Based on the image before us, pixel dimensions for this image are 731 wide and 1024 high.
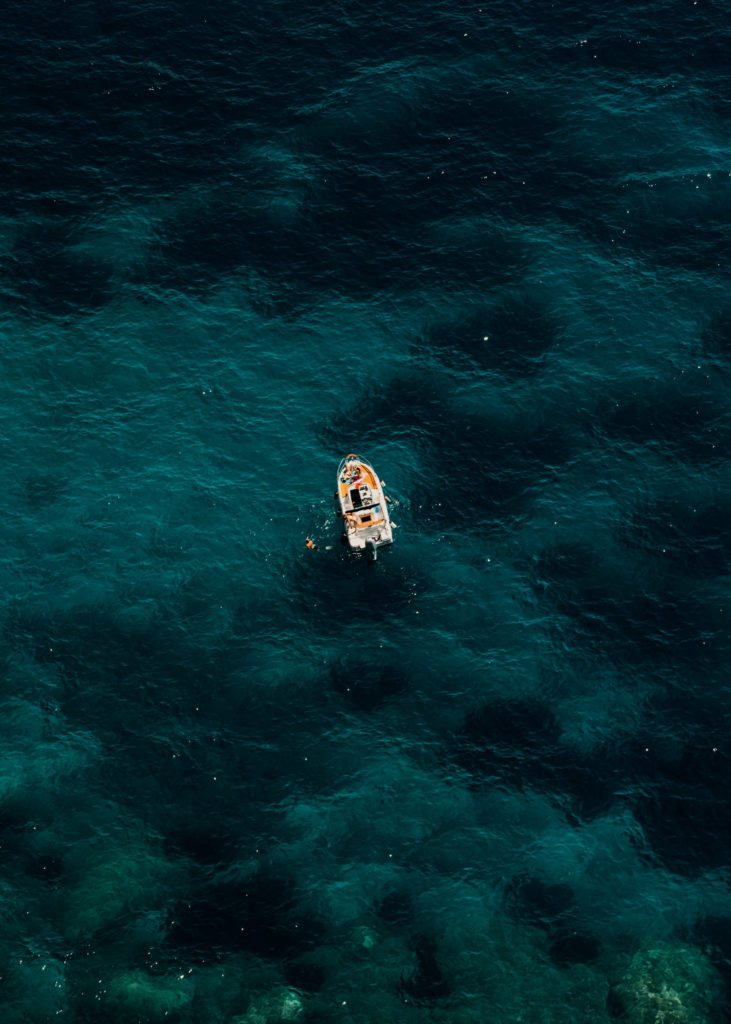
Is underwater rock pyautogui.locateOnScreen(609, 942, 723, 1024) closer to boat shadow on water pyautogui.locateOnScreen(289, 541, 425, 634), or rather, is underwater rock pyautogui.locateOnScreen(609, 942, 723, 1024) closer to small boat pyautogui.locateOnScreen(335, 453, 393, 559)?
boat shadow on water pyautogui.locateOnScreen(289, 541, 425, 634)

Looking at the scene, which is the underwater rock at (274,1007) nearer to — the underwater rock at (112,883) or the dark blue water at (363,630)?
the dark blue water at (363,630)

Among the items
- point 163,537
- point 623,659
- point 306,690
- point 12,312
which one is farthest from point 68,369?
point 623,659

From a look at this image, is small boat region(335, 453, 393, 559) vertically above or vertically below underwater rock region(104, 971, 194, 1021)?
above

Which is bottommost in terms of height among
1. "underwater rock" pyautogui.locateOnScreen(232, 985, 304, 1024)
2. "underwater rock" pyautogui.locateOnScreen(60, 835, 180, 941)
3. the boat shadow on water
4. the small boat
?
"underwater rock" pyautogui.locateOnScreen(232, 985, 304, 1024)

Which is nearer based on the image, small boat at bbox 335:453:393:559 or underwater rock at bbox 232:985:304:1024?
underwater rock at bbox 232:985:304:1024

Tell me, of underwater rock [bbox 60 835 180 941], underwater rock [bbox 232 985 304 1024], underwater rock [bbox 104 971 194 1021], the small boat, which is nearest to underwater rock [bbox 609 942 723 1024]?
underwater rock [bbox 232 985 304 1024]

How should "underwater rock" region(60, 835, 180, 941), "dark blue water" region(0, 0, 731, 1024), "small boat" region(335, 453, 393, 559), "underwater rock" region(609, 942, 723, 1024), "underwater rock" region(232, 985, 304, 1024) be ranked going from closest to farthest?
1. "underwater rock" region(232, 985, 304, 1024)
2. "underwater rock" region(609, 942, 723, 1024)
3. "dark blue water" region(0, 0, 731, 1024)
4. "underwater rock" region(60, 835, 180, 941)
5. "small boat" region(335, 453, 393, 559)

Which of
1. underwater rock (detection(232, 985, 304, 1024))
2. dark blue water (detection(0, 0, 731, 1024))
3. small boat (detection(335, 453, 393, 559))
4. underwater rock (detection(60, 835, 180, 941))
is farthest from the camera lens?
small boat (detection(335, 453, 393, 559))
